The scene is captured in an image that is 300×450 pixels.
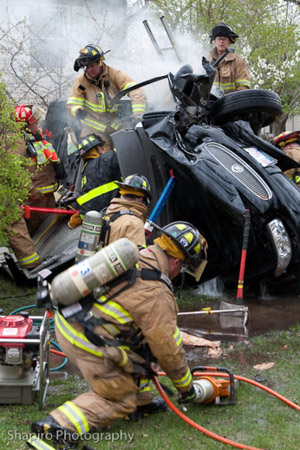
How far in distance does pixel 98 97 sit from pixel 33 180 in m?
1.53

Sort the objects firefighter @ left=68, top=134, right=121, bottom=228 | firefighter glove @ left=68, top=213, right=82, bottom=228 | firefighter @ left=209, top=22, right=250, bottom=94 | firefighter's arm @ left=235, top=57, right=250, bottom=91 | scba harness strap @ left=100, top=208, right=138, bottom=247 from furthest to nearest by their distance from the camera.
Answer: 1. firefighter's arm @ left=235, top=57, right=250, bottom=91
2. firefighter @ left=209, top=22, right=250, bottom=94
3. firefighter glove @ left=68, top=213, right=82, bottom=228
4. firefighter @ left=68, top=134, right=121, bottom=228
5. scba harness strap @ left=100, top=208, right=138, bottom=247

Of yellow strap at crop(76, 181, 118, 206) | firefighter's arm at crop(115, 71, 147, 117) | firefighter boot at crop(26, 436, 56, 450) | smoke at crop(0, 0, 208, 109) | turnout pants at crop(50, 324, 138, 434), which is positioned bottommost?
firefighter boot at crop(26, 436, 56, 450)

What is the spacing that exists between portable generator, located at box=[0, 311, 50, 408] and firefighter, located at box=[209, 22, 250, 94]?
5656mm

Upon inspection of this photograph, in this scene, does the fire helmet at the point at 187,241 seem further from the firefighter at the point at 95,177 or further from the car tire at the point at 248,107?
the car tire at the point at 248,107

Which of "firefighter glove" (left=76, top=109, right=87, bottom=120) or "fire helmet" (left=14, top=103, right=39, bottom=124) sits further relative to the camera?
"firefighter glove" (left=76, top=109, right=87, bottom=120)

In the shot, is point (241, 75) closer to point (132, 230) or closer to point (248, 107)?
point (248, 107)

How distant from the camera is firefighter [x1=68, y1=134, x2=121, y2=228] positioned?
7082 millimetres

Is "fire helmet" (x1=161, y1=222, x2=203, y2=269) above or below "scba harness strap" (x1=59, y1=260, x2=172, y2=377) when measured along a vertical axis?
above

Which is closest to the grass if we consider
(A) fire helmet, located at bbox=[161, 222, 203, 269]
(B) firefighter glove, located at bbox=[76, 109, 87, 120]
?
(A) fire helmet, located at bbox=[161, 222, 203, 269]

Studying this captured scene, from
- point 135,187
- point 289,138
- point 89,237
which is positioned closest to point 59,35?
point 289,138

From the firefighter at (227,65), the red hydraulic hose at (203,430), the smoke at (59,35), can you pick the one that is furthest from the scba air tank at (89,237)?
the smoke at (59,35)

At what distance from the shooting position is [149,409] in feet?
13.0

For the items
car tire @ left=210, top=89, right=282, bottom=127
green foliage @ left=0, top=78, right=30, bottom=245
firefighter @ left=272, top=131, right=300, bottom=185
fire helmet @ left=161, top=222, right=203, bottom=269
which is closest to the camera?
fire helmet @ left=161, top=222, right=203, bottom=269

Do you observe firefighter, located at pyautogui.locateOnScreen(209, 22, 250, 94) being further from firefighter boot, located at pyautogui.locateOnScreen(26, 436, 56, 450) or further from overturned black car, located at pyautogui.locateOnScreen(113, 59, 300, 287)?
firefighter boot, located at pyautogui.locateOnScreen(26, 436, 56, 450)
